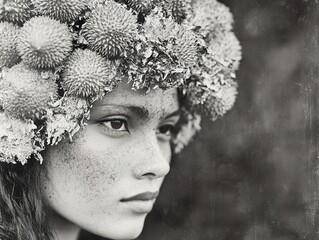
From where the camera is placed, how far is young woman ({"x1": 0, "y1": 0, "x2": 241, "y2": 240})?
56.2 inches

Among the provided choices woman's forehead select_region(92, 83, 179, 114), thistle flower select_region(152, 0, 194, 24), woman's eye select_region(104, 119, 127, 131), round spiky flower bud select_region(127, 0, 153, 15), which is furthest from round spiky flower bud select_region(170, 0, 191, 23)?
woman's eye select_region(104, 119, 127, 131)

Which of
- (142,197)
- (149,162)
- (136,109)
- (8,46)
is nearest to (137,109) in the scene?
(136,109)

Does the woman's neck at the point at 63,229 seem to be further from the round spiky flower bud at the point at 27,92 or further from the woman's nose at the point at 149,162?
the round spiky flower bud at the point at 27,92

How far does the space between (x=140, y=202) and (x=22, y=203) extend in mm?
342

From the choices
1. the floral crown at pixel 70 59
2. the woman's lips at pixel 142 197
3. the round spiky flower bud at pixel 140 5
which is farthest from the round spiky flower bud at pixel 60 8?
the woman's lips at pixel 142 197

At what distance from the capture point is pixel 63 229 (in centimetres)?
174

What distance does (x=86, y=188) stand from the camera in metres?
1.60

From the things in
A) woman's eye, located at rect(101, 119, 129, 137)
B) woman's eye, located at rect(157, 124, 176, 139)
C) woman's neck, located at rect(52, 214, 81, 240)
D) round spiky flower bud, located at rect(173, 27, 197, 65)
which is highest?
round spiky flower bud, located at rect(173, 27, 197, 65)

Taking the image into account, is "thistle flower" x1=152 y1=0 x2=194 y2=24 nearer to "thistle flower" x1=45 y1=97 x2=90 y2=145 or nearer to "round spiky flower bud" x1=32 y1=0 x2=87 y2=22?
"round spiky flower bud" x1=32 y1=0 x2=87 y2=22

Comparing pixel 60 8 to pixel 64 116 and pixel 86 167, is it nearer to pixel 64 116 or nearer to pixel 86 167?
pixel 64 116

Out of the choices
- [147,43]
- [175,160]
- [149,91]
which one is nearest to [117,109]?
[149,91]

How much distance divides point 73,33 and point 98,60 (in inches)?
4.0

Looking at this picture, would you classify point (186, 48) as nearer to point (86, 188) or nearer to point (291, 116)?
point (86, 188)

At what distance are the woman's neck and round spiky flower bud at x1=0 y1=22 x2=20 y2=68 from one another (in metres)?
0.50
